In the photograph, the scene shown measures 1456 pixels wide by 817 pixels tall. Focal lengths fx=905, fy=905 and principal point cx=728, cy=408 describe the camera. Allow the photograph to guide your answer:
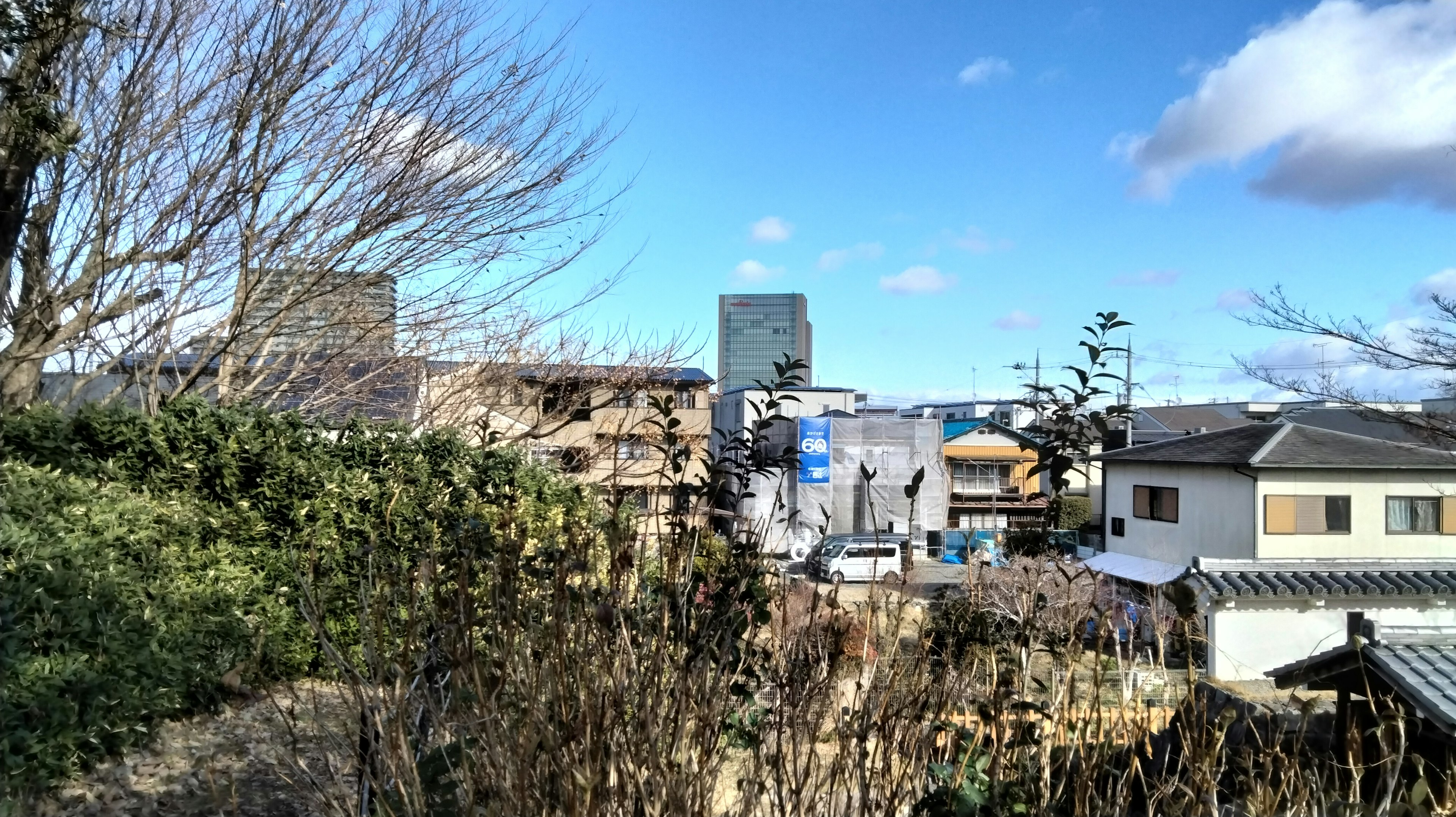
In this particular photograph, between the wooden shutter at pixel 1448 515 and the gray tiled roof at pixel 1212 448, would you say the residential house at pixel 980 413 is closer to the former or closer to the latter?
the gray tiled roof at pixel 1212 448

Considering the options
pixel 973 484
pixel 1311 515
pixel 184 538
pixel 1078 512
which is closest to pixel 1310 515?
pixel 1311 515

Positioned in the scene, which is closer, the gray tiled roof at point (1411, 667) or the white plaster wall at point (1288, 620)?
the gray tiled roof at point (1411, 667)

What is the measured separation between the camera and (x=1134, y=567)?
19.3 metres

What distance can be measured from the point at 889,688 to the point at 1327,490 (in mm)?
18924

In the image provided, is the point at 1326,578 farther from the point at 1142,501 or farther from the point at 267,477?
the point at 267,477

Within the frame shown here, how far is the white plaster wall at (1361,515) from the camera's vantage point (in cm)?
→ 1700

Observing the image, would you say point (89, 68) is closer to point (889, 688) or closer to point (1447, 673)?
point (889, 688)

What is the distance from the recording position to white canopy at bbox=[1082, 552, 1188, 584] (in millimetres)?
18062

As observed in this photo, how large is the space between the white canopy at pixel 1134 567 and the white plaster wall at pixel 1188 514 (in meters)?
0.19

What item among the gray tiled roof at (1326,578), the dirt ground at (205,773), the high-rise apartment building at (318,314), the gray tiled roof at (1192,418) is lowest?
the gray tiled roof at (1326,578)

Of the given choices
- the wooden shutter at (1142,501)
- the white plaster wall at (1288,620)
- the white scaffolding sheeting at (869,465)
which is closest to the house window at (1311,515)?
the white plaster wall at (1288,620)

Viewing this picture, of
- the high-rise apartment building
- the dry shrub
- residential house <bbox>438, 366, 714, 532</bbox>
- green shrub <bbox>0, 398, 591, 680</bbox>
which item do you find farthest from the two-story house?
the dry shrub

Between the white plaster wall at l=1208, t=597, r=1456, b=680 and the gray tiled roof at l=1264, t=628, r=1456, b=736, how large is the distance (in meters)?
10.7

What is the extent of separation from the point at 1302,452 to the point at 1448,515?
10.5ft
